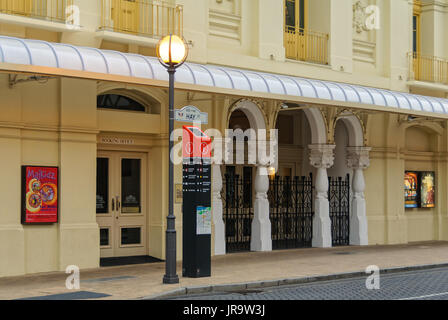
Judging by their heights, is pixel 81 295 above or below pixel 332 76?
below

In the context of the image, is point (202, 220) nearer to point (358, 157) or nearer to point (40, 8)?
point (40, 8)

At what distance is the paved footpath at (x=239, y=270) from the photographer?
46.0 ft

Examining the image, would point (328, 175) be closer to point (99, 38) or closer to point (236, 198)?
point (236, 198)

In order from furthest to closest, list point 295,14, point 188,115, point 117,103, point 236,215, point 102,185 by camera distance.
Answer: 1. point 295,14
2. point 236,215
3. point 102,185
4. point 117,103
5. point 188,115

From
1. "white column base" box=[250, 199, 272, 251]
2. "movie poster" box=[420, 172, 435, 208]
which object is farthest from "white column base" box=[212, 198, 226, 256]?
"movie poster" box=[420, 172, 435, 208]

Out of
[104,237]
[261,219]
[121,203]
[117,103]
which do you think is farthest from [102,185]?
[261,219]

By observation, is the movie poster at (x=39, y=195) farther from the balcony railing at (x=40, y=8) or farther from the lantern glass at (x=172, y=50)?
the lantern glass at (x=172, y=50)

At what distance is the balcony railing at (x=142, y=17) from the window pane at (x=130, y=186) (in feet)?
10.7

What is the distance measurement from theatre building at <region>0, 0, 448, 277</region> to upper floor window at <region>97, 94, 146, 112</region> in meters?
0.04

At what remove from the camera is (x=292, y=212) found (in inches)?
943

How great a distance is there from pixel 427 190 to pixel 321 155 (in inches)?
236
